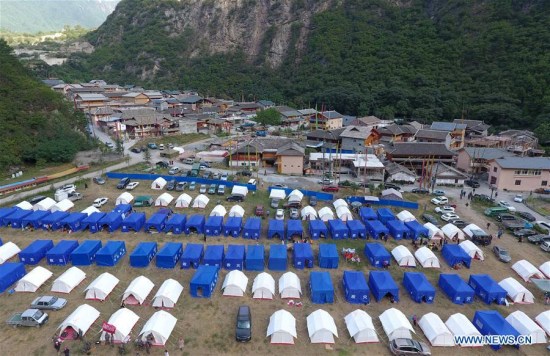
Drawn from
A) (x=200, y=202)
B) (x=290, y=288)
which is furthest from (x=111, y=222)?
(x=290, y=288)

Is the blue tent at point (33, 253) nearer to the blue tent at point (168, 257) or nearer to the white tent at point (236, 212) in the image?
the blue tent at point (168, 257)

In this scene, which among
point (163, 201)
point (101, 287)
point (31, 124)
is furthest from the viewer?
point (31, 124)

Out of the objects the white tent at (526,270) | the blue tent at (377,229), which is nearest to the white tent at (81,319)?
the blue tent at (377,229)

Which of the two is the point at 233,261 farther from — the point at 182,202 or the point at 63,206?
the point at 63,206

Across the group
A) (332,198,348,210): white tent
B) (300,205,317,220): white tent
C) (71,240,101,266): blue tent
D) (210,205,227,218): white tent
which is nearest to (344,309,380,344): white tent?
(300,205,317,220): white tent

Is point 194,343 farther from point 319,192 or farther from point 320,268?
point 319,192

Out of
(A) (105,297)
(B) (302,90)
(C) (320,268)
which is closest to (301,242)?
(C) (320,268)
